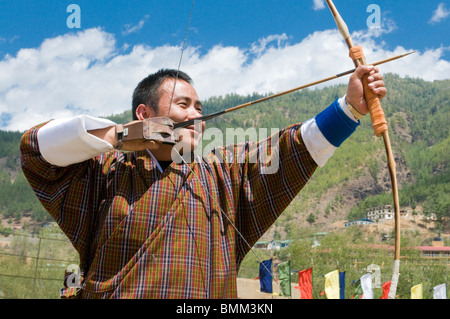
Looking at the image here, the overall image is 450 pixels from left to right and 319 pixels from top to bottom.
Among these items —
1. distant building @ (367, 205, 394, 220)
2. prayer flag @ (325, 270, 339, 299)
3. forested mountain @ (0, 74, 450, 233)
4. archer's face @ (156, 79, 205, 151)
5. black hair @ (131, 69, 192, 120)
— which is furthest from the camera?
forested mountain @ (0, 74, 450, 233)

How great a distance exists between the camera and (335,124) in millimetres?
1992

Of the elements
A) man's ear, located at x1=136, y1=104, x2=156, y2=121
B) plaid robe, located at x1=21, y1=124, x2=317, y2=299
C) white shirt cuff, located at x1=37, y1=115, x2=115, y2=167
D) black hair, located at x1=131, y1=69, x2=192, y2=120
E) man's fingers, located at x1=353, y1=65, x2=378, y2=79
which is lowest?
plaid robe, located at x1=21, y1=124, x2=317, y2=299

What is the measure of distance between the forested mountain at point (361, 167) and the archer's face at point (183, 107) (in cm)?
7434

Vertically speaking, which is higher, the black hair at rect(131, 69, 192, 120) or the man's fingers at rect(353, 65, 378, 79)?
the black hair at rect(131, 69, 192, 120)

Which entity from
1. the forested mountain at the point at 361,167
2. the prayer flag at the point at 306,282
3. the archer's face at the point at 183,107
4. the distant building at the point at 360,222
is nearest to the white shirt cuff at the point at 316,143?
the archer's face at the point at 183,107

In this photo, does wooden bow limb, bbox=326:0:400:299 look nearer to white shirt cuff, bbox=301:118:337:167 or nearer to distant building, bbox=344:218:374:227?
white shirt cuff, bbox=301:118:337:167

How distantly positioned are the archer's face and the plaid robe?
0.14 meters

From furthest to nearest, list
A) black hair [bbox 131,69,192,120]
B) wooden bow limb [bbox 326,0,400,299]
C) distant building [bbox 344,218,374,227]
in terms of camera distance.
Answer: distant building [bbox 344,218,374,227] < black hair [bbox 131,69,192,120] < wooden bow limb [bbox 326,0,400,299]

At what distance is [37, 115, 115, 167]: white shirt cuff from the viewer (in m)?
1.89

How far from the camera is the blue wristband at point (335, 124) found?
1987mm

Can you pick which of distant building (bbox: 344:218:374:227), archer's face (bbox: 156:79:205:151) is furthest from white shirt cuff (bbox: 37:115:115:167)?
distant building (bbox: 344:218:374:227)

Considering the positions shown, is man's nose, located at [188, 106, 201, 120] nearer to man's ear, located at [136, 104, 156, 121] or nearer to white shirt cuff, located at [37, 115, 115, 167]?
man's ear, located at [136, 104, 156, 121]

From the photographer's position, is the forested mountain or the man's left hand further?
the forested mountain

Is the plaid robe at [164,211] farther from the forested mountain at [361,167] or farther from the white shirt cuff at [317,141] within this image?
the forested mountain at [361,167]
